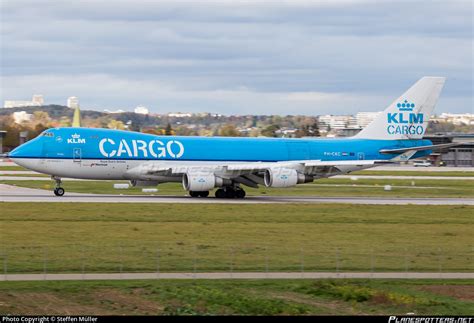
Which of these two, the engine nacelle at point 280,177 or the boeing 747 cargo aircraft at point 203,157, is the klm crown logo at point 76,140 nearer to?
the boeing 747 cargo aircraft at point 203,157

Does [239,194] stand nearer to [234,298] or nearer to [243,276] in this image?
[243,276]

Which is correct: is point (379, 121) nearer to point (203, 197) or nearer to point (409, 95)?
point (409, 95)

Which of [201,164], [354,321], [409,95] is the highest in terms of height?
[409,95]

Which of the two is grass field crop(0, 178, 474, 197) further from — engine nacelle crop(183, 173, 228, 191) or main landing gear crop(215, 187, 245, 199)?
engine nacelle crop(183, 173, 228, 191)

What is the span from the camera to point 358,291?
30094mm

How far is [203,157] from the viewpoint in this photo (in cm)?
6625

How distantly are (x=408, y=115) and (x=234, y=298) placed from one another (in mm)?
47331

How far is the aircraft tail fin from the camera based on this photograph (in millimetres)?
73000

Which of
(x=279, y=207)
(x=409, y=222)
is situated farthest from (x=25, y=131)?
(x=409, y=222)

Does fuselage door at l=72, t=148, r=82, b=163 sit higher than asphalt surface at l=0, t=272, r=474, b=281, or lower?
higher

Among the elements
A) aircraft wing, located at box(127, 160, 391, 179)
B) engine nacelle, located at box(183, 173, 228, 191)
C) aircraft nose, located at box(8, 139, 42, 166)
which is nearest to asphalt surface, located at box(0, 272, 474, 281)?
engine nacelle, located at box(183, 173, 228, 191)

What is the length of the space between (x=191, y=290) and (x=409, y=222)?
25.0 meters

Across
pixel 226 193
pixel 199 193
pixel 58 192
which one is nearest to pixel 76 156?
pixel 58 192

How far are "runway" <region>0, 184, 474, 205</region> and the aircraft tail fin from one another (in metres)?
5.84
